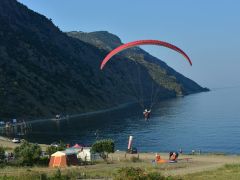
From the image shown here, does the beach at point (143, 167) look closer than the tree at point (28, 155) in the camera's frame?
Yes

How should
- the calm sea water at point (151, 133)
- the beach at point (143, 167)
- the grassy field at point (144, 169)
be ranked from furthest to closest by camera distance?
the calm sea water at point (151, 133), the beach at point (143, 167), the grassy field at point (144, 169)

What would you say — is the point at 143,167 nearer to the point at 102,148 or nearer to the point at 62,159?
the point at 62,159

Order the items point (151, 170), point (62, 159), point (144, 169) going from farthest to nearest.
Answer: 1. point (62, 159)
2. point (151, 170)
3. point (144, 169)

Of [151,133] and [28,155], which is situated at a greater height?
[151,133]

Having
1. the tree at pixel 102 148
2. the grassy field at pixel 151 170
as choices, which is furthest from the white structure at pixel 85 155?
the grassy field at pixel 151 170

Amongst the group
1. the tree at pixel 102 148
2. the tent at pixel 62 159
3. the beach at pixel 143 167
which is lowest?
the beach at pixel 143 167

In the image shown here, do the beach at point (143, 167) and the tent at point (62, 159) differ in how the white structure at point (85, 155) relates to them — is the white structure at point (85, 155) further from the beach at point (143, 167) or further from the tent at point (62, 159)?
the tent at point (62, 159)

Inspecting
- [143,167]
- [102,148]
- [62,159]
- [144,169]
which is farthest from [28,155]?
[144,169]

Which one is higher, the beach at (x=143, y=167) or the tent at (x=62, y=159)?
the tent at (x=62, y=159)

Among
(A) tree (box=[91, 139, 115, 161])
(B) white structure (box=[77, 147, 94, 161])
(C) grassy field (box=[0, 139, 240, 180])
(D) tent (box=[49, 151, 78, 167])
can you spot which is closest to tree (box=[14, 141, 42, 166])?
(D) tent (box=[49, 151, 78, 167])

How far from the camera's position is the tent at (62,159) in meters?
48.2

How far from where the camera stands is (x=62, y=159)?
4878 centimetres

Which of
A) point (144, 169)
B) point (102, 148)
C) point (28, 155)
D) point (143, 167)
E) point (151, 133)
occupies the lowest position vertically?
Result: point (143, 167)

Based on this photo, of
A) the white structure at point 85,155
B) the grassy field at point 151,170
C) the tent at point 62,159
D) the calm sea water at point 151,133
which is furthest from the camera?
the calm sea water at point 151,133
